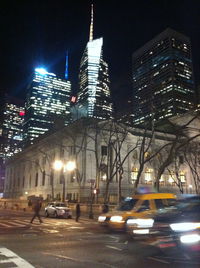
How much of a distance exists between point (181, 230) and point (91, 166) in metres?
48.1

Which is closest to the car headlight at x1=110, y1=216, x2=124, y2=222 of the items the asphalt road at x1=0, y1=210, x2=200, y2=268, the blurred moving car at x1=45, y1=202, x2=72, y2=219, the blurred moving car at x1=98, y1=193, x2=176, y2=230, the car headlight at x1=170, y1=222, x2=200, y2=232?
the blurred moving car at x1=98, y1=193, x2=176, y2=230

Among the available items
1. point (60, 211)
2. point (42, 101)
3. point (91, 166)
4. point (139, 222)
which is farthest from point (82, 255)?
point (42, 101)

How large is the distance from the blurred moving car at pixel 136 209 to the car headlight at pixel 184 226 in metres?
6.47

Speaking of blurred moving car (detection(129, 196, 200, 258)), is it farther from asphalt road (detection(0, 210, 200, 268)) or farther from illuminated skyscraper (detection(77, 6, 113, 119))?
illuminated skyscraper (detection(77, 6, 113, 119))

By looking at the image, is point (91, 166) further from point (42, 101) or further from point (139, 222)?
point (139, 222)

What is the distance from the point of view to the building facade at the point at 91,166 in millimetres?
44831

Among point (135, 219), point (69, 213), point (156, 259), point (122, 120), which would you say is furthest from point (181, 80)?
point (156, 259)

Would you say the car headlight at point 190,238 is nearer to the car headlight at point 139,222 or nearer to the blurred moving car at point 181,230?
the blurred moving car at point 181,230

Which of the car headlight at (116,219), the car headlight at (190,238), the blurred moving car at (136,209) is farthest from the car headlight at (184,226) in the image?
the car headlight at (116,219)

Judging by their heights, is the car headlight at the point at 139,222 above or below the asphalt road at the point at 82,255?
above

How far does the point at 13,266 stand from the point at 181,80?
96.1ft

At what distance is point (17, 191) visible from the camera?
93.3m

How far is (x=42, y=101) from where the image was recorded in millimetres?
72625

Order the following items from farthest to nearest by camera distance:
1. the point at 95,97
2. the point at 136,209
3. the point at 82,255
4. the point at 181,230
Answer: the point at 95,97 < the point at 136,209 < the point at 82,255 < the point at 181,230
